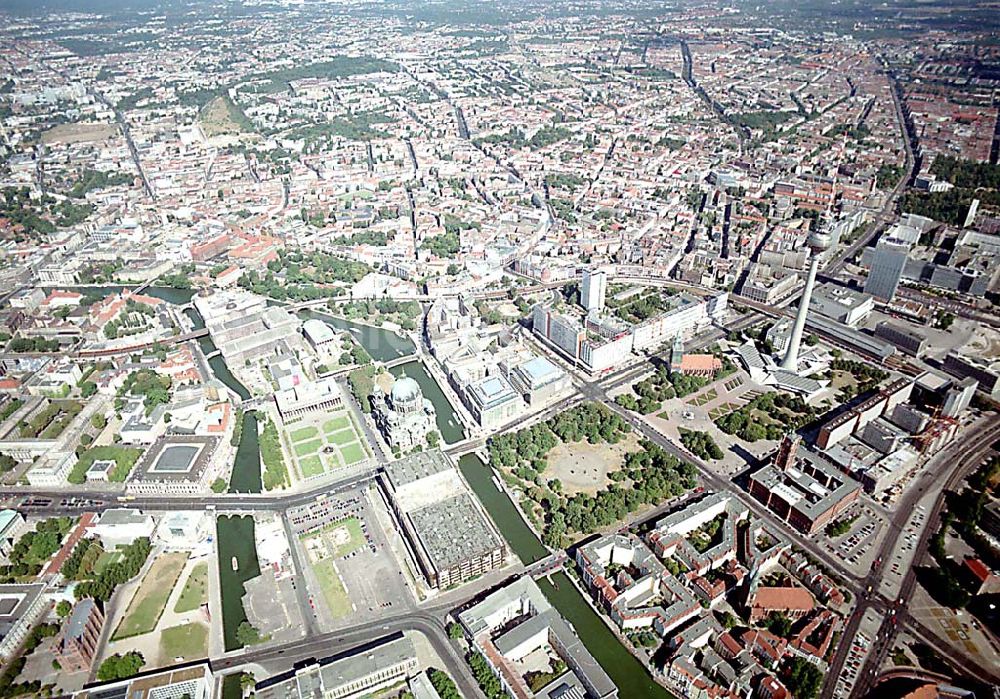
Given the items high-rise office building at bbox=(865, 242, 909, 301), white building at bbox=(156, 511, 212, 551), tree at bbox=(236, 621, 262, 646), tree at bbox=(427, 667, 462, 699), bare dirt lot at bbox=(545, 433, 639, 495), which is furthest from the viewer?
high-rise office building at bbox=(865, 242, 909, 301)

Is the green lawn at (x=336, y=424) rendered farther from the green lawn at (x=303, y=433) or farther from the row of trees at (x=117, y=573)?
the row of trees at (x=117, y=573)

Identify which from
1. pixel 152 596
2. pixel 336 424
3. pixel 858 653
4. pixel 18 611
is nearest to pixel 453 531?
pixel 336 424

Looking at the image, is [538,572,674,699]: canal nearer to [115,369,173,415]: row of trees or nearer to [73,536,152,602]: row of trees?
[73,536,152,602]: row of trees

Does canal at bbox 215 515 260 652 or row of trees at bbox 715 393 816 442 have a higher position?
canal at bbox 215 515 260 652

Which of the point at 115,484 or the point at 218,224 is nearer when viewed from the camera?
the point at 115,484

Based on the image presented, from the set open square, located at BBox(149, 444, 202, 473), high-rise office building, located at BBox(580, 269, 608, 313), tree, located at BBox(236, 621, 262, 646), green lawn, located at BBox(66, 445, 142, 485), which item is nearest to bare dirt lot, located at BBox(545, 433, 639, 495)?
high-rise office building, located at BBox(580, 269, 608, 313)

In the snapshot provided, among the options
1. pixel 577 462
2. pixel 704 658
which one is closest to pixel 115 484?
pixel 577 462

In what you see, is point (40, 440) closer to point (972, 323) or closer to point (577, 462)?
point (577, 462)

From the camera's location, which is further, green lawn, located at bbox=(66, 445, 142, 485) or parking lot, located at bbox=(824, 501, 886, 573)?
green lawn, located at bbox=(66, 445, 142, 485)
